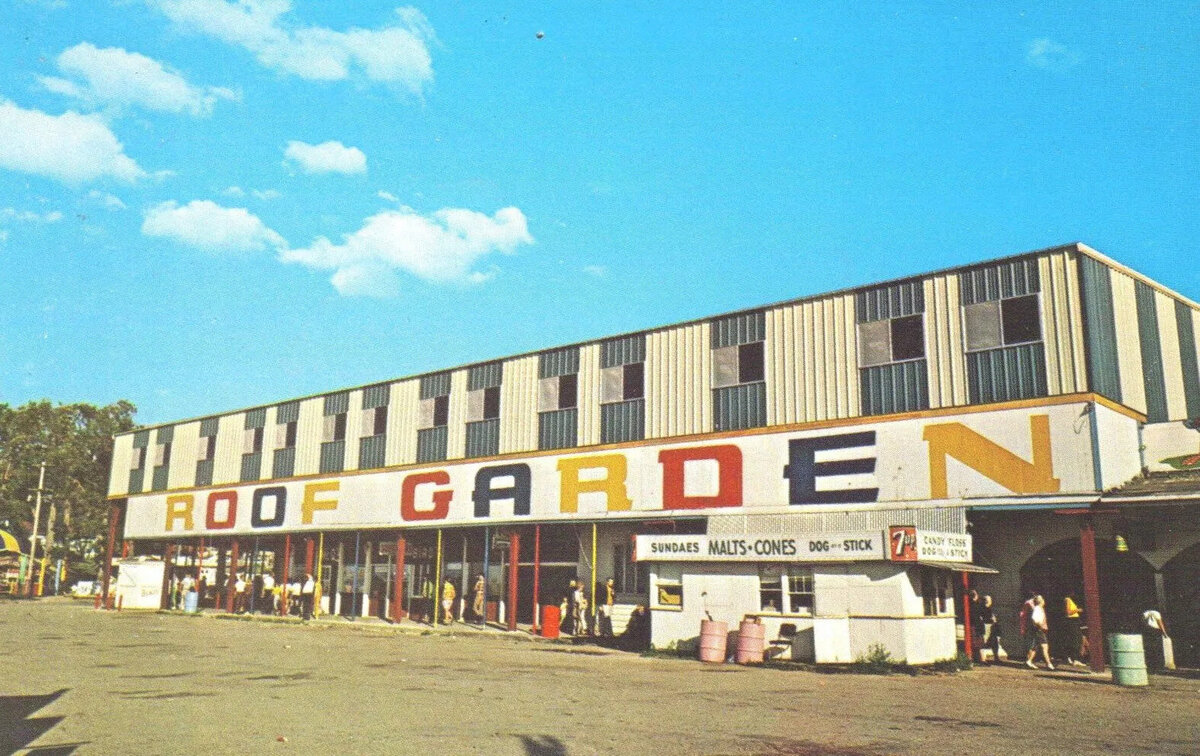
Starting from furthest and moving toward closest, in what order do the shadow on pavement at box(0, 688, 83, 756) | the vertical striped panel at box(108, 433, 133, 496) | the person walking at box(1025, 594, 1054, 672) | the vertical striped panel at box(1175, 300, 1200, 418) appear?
the vertical striped panel at box(108, 433, 133, 496), the vertical striped panel at box(1175, 300, 1200, 418), the person walking at box(1025, 594, 1054, 672), the shadow on pavement at box(0, 688, 83, 756)

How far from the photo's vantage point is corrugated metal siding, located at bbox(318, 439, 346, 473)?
39812mm

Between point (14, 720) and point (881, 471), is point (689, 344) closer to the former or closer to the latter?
point (881, 471)

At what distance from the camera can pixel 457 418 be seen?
117 feet

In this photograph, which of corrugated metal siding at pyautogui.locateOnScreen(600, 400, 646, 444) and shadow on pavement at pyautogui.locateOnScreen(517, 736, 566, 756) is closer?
shadow on pavement at pyautogui.locateOnScreen(517, 736, 566, 756)

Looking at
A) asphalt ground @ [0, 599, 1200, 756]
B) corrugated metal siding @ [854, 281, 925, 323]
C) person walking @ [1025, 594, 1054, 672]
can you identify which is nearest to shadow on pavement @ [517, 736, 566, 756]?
asphalt ground @ [0, 599, 1200, 756]

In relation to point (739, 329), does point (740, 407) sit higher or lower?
lower

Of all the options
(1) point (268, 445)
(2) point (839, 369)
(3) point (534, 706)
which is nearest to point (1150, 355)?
(2) point (839, 369)

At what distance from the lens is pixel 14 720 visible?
11156 mm

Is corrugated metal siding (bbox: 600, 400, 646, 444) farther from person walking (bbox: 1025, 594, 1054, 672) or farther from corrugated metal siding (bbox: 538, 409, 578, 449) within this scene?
person walking (bbox: 1025, 594, 1054, 672)

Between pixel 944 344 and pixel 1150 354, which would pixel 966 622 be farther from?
pixel 1150 354

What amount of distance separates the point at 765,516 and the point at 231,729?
56.4 feet

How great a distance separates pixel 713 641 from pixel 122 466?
134 ft

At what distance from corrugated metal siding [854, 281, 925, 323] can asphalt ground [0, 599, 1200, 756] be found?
29.6ft

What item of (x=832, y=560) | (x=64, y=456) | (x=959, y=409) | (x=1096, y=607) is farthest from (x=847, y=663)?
(x=64, y=456)
